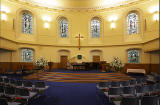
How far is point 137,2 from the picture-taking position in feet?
41.6

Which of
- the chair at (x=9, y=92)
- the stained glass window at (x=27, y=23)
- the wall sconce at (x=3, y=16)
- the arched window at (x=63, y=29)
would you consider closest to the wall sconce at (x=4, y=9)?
the wall sconce at (x=3, y=16)

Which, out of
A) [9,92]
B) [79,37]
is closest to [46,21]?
[79,37]

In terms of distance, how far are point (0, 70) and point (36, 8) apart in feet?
27.6

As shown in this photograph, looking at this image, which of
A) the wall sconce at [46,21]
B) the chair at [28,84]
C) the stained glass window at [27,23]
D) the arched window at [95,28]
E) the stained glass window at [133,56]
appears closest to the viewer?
the chair at [28,84]

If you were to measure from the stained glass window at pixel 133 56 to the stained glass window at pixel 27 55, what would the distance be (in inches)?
486

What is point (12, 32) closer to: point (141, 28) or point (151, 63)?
point (141, 28)

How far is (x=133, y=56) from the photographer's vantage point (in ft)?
43.0

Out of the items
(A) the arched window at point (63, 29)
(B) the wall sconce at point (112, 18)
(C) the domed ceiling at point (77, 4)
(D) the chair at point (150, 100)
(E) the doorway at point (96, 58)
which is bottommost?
(D) the chair at point (150, 100)

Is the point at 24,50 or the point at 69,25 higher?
the point at 69,25

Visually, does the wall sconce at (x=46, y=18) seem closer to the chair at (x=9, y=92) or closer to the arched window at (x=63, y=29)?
the arched window at (x=63, y=29)

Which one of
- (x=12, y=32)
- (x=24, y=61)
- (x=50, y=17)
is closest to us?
(x=12, y=32)

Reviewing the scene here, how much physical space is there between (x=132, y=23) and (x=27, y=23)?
1319 cm

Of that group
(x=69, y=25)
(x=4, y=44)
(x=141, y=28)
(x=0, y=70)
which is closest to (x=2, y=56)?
(x=0, y=70)

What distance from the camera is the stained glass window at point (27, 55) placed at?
13412 mm
